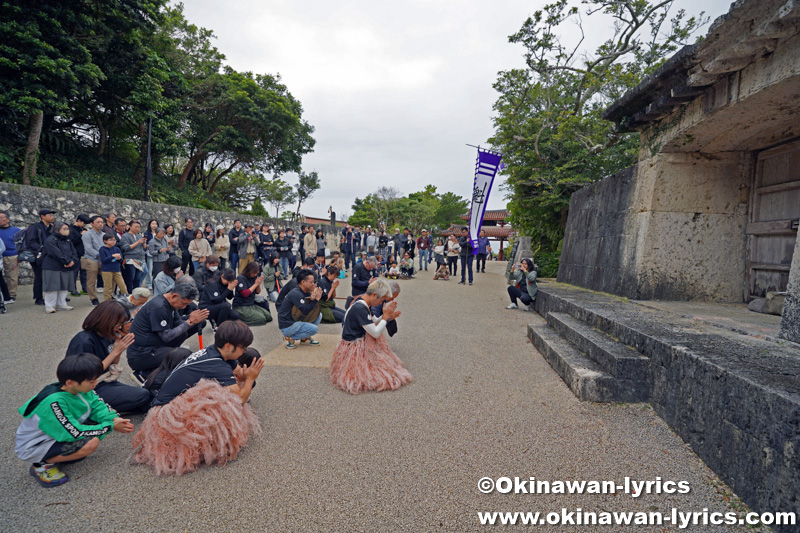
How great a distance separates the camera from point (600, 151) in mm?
10953

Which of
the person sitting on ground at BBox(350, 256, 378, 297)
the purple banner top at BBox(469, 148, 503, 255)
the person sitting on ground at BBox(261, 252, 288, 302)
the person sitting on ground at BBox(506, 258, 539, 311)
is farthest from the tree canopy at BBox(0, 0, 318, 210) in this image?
the person sitting on ground at BBox(506, 258, 539, 311)

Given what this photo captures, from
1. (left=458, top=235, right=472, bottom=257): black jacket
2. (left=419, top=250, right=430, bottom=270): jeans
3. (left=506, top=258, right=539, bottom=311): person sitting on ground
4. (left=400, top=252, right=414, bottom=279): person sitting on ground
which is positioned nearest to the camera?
(left=506, top=258, right=539, bottom=311): person sitting on ground

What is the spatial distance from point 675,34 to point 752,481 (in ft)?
48.0

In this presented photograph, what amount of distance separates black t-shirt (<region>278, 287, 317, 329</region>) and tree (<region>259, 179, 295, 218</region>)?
29.5 m

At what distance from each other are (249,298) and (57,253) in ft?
11.7

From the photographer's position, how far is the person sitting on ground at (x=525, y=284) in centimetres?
809

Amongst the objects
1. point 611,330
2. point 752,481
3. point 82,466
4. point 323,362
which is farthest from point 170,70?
point 752,481

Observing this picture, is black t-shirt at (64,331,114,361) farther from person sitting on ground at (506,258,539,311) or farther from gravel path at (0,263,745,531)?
person sitting on ground at (506,258,539,311)

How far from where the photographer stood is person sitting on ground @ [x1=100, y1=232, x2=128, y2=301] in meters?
6.94

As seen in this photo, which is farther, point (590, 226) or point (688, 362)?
point (590, 226)

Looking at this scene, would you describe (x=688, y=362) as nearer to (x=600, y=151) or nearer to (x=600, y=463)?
(x=600, y=463)

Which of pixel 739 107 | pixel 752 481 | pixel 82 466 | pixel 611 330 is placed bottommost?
pixel 82 466

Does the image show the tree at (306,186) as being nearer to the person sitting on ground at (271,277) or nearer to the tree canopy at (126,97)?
the tree canopy at (126,97)

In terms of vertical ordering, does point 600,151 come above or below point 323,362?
above
